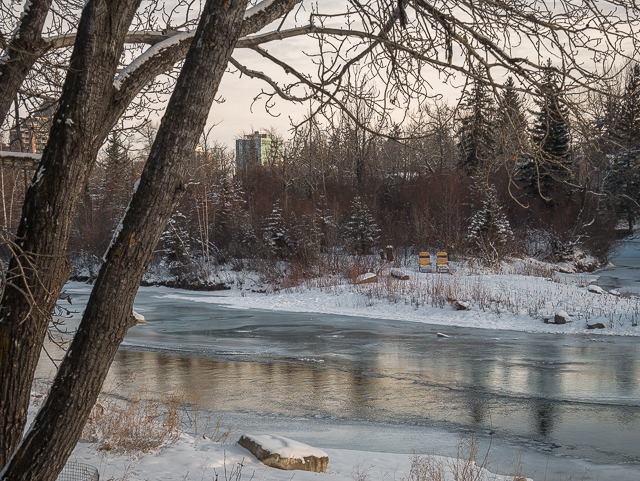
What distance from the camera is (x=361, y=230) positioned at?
39.2 m

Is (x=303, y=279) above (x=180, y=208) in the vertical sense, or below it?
below

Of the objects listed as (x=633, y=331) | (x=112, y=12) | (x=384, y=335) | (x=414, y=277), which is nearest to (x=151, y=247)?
(x=112, y=12)

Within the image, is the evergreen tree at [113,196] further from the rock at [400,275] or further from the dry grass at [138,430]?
the dry grass at [138,430]

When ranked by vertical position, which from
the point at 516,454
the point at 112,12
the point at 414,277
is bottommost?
the point at 516,454

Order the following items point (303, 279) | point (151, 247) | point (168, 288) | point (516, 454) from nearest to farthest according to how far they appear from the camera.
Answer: point (151, 247) < point (516, 454) < point (303, 279) < point (168, 288)

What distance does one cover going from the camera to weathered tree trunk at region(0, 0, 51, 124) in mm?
4504

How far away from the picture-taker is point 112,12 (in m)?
3.61

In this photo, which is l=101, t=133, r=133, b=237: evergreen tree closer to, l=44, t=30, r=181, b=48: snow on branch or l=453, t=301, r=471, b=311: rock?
l=453, t=301, r=471, b=311: rock

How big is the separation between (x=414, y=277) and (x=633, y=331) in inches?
438

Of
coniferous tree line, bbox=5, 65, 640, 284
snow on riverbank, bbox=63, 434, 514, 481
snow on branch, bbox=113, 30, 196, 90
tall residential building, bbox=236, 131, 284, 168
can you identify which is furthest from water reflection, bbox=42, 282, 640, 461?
coniferous tree line, bbox=5, 65, 640, 284

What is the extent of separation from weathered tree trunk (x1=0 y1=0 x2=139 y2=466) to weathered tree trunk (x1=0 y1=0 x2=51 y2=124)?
1.12 m

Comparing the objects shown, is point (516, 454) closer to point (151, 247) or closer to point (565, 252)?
point (151, 247)

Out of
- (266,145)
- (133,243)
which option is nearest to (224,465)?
(133,243)

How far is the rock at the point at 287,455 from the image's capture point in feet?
21.7
